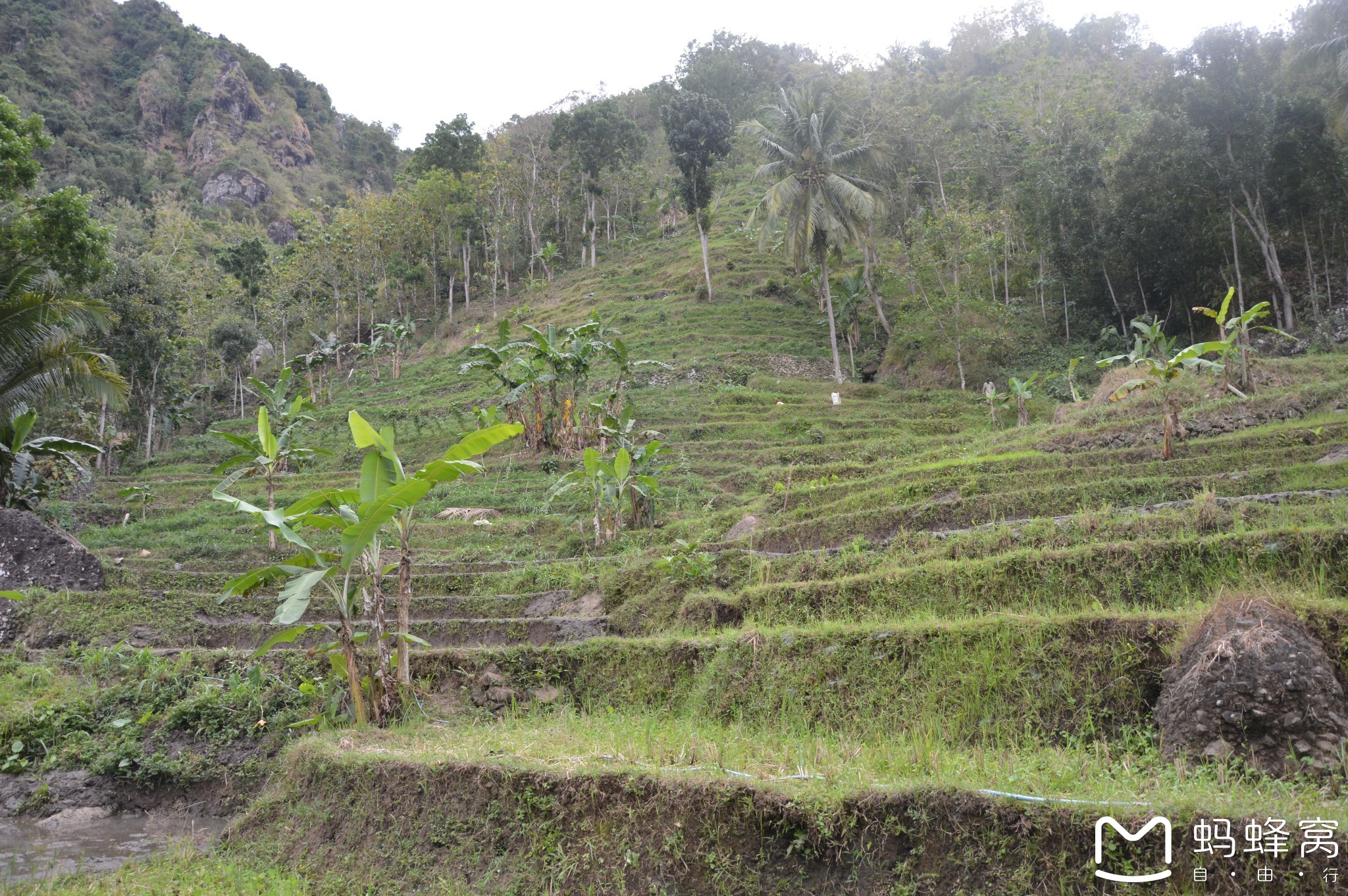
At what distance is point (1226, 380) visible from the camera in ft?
43.7

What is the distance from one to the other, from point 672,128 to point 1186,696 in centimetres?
3232

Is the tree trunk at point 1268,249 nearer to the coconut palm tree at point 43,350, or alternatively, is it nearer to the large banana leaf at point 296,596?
the large banana leaf at point 296,596

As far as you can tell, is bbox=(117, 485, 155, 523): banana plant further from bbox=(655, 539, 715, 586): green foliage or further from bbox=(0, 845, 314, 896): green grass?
bbox=(0, 845, 314, 896): green grass

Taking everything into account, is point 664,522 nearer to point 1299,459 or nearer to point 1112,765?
point 1299,459

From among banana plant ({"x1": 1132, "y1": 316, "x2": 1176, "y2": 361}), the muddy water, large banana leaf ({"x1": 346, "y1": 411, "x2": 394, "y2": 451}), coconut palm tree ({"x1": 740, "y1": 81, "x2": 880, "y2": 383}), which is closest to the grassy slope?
the muddy water

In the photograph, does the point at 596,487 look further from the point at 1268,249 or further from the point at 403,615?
the point at 1268,249

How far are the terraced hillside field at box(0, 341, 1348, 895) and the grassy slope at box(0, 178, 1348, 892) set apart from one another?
27 mm

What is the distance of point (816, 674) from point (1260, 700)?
3.12 metres

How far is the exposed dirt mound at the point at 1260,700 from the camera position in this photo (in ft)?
14.8

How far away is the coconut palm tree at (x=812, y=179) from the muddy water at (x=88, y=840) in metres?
22.3

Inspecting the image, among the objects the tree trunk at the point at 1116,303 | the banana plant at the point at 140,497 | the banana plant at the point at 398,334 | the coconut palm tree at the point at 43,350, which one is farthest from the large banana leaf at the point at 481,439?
the banana plant at the point at 398,334

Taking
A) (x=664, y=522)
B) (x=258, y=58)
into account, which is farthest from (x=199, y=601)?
(x=258, y=58)

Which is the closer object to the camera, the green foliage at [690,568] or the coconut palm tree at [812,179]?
the green foliage at [690,568]

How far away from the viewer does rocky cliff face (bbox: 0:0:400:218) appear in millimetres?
66000
